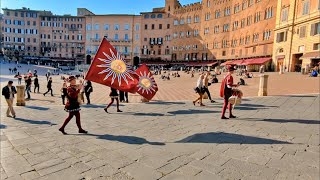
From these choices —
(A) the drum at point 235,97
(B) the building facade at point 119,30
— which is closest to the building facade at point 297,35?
(A) the drum at point 235,97

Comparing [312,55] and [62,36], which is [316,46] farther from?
[62,36]

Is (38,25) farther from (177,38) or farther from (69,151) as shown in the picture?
(69,151)

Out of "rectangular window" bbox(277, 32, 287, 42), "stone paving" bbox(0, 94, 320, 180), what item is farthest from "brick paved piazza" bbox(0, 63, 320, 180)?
"rectangular window" bbox(277, 32, 287, 42)

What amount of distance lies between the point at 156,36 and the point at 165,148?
6024cm

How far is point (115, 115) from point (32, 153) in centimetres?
363

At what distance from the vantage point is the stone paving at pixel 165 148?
334cm

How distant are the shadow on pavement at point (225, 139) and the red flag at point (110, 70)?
2.83m

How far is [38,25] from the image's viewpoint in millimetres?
71188

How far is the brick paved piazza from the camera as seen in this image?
11.0 ft

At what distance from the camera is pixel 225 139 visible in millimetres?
4809

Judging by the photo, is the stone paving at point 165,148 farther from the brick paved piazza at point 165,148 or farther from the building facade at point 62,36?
the building facade at point 62,36

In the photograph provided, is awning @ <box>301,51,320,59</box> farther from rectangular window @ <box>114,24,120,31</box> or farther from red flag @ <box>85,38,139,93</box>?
rectangular window @ <box>114,24,120,31</box>

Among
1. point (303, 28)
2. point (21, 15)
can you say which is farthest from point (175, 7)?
point (21, 15)

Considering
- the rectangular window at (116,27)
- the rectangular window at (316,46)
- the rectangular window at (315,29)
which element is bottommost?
the rectangular window at (316,46)
